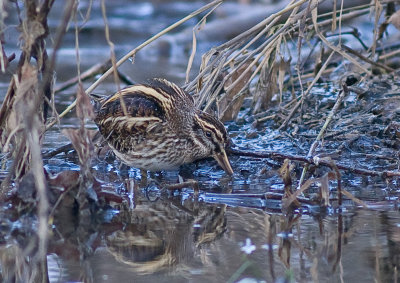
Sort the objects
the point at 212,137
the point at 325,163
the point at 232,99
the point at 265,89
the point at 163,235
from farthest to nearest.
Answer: the point at 265,89, the point at 232,99, the point at 212,137, the point at 325,163, the point at 163,235

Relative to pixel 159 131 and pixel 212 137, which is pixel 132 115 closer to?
pixel 159 131

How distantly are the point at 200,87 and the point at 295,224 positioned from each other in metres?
1.86

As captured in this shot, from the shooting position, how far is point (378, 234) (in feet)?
13.5

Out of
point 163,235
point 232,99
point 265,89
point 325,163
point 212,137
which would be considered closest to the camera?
point 163,235

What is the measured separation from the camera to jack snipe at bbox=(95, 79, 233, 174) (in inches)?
210

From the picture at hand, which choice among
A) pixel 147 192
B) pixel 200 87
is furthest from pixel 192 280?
pixel 200 87

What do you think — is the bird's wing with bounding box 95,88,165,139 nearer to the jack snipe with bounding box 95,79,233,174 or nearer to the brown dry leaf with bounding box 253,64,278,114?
the jack snipe with bounding box 95,79,233,174

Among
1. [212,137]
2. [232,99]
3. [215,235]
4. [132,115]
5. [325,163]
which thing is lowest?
[215,235]

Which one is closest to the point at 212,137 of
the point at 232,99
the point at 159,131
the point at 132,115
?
the point at 159,131

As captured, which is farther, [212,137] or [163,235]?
[212,137]

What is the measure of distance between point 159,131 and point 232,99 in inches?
37.0

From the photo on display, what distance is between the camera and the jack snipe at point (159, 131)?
5.33 m

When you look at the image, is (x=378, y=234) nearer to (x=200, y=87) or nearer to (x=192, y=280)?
(x=192, y=280)

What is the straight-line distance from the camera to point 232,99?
6152 millimetres
